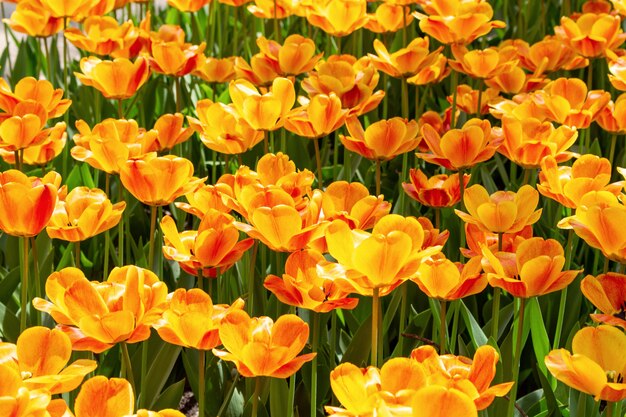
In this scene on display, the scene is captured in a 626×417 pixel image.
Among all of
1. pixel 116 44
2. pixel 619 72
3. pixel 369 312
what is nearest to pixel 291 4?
pixel 116 44

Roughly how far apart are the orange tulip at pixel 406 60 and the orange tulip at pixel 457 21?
51mm

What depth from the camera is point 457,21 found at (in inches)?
84.8

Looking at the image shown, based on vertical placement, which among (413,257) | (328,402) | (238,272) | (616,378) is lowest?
(328,402)

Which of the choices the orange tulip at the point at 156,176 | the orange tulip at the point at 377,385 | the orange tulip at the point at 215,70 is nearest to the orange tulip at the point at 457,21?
the orange tulip at the point at 215,70

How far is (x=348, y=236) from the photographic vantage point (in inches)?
45.9

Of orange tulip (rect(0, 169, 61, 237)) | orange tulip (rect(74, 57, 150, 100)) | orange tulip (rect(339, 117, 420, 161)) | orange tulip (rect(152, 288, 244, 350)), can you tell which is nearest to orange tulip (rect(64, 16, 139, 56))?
orange tulip (rect(74, 57, 150, 100))

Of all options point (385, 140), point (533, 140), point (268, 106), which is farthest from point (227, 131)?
point (533, 140)

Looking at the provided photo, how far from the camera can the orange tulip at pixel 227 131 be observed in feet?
5.89

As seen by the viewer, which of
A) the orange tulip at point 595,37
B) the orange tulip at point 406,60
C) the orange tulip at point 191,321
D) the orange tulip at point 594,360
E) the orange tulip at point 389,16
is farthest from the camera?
the orange tulip at point 389,16

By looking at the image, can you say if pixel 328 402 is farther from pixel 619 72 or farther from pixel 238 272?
pixel 619 72

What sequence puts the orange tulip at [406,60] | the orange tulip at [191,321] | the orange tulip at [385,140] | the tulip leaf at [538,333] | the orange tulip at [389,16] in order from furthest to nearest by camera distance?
1. the orange tulip at [389,16]
2. the orange tulip at [406,60]
3. the orange tulip at [385,140]
4. the tulip leaf at [538,333]
5. the orange tulip at [191,321]

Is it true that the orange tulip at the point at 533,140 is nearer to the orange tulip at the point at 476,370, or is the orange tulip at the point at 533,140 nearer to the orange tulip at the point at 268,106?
the orange tulip at the point at 268,106

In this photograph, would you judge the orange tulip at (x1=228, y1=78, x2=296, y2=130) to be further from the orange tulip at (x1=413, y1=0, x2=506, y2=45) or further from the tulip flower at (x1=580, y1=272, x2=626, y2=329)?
the tulip flower at (x1=580, y1=272, x2=626, y2=329)

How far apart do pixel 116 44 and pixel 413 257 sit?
1.41 meters
